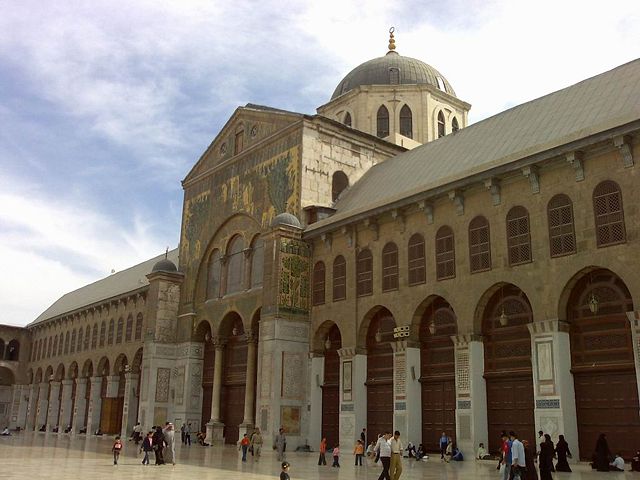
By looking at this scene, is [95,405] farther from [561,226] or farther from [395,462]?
[395,462]

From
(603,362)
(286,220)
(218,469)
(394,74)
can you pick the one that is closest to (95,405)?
(286,220)

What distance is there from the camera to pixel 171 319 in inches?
1391

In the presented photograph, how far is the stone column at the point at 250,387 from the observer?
28.8 metres

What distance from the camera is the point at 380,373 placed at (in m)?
25.3

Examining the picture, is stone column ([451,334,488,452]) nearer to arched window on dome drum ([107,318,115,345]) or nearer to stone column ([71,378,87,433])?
arched window on dome drum ([107,318,115,345])

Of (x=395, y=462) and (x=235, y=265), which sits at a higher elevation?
(x=235, y=265)

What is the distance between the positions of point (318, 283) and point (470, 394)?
8.83 m

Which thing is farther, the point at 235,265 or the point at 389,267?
the point at 235,265

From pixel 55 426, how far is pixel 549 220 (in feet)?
137

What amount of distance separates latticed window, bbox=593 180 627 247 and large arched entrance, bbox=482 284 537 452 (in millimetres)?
3140

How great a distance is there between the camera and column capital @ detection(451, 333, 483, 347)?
21.5 metres

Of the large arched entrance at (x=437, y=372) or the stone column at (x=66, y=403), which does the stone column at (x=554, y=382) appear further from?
the stone column at (x=66, y=403)

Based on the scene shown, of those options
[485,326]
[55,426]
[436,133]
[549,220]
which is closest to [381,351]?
[485,326]

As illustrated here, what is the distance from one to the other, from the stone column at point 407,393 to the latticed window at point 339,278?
11.9ft
